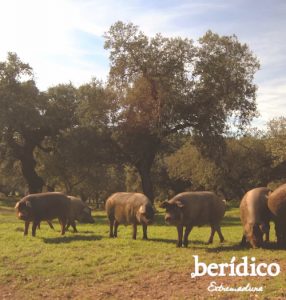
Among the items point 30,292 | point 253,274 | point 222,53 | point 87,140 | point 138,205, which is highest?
point 222,53

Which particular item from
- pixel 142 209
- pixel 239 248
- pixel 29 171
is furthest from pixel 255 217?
pixel 29 171

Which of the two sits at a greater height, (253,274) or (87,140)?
(87,140)

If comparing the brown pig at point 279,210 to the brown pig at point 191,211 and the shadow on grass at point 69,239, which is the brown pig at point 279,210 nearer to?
the brown pig at point 191,211

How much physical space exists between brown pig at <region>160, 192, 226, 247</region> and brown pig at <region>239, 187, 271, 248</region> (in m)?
1.51

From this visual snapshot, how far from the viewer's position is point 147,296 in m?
10.7

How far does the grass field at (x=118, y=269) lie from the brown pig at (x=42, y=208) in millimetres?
1647

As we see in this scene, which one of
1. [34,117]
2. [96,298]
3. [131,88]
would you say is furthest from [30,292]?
[34,117]

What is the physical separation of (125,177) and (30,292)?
5410 centimetres

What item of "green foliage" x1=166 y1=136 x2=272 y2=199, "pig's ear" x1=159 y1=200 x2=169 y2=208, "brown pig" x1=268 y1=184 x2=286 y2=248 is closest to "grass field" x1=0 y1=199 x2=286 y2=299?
"brown pig" x1=268 y1=184 x2=286 y2=248

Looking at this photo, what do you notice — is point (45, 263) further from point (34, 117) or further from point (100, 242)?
point (34, 117)

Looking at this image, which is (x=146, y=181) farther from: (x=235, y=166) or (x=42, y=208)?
(x=235, y=166)

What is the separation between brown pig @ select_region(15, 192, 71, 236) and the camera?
20219mm

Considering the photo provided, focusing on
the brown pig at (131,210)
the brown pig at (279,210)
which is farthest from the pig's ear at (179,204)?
the brown pig at (279,210)

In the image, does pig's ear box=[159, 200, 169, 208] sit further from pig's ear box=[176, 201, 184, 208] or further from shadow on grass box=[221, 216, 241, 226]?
shadow on grass box=[221, 216, 241, 226]
